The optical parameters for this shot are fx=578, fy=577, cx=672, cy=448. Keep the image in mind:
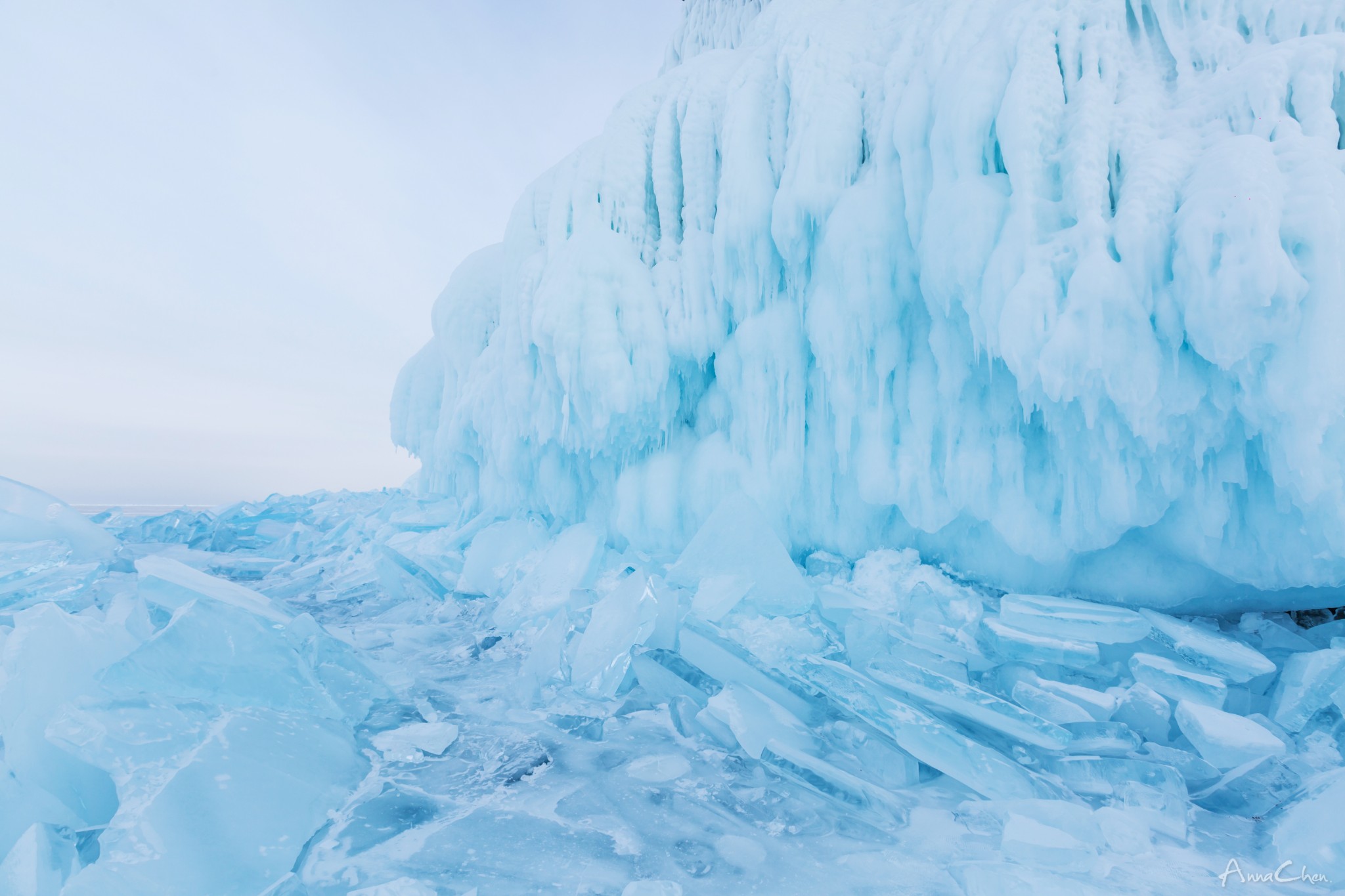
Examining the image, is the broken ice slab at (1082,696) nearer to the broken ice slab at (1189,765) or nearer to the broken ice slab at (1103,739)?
the broken ice slab at (1103,739)

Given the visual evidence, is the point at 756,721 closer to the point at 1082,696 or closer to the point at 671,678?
the point at 671,678

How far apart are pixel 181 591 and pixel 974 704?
4.31 metres

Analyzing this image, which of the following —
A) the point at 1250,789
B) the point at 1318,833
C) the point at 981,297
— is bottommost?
the point at 1250,789

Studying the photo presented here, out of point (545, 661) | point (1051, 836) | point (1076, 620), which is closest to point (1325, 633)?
point (1076, 620)

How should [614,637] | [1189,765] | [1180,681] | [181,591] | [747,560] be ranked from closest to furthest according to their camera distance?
1. [1189,765]
2. [1180,681]
3. [181,591]
4. [614,637]
5. [747,560]

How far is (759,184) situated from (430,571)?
5.53 metres

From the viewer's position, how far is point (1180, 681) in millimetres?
2924

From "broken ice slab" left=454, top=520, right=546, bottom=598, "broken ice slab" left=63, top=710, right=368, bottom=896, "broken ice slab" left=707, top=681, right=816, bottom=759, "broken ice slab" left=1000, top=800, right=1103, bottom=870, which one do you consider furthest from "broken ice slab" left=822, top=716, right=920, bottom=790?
"broken ice slab" left=454, top=520, right=546, bottom=598

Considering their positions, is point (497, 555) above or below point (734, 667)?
below

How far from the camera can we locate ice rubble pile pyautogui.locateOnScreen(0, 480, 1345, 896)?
1948 mm

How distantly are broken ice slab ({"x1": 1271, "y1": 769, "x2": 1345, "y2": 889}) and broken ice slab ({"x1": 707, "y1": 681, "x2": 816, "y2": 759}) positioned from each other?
1.68 metres

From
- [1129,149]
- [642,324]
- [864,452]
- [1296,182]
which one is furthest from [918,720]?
[642,324]

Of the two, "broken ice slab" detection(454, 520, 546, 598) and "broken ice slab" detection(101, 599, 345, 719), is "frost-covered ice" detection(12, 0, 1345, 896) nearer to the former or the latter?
"broken ice slab" detection(101, 599, 345, 719)

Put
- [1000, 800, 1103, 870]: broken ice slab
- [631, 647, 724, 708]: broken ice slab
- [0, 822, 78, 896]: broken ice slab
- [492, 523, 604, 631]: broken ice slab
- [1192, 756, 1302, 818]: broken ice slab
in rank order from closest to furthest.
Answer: [0, 822, 78, 896]: broken ice slab
[1000, 800, 1103, 870]: broken ice slab
[1192, 756, 1302, 818]: broken ice slab
[631, 647, 724, 708]: broken ice slab
[492, 523, 604, 631]: broken ice slab
